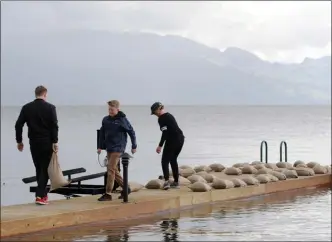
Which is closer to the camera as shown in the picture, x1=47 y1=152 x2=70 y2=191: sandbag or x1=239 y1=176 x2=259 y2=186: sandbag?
x1=47 y1=152 x2=70 y2=191: sandbag

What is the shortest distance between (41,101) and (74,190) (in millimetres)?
3338

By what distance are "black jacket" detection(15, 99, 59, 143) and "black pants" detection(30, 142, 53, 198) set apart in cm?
8

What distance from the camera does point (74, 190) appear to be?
681 inches

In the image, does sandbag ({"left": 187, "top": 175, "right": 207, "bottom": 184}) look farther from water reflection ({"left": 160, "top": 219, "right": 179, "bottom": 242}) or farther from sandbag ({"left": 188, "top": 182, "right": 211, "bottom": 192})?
water reflection ({"left": 160, "top": 219, "right": 179, "bottom": 242})

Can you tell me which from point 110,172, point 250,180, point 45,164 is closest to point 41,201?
point 45,164

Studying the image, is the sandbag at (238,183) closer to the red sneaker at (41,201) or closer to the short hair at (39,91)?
the red sneaker at (41,201)

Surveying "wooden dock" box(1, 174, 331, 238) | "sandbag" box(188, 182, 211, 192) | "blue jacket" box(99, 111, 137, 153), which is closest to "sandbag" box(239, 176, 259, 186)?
"wooden dock" box(1, 174, 331, 238)

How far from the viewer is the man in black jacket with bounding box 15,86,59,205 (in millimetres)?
14391

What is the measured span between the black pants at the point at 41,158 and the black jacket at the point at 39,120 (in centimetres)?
8

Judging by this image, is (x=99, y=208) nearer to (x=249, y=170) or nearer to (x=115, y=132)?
(x=115, y=132)

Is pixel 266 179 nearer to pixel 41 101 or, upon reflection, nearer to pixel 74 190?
pixel 74 190

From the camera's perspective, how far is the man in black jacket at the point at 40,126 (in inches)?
567

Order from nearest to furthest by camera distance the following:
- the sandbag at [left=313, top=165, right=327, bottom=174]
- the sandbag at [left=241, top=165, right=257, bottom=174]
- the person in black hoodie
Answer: the person in black hoodie, the sandbag at [left=241, top=165, right=257, bottom=174], the sandbag at [left=313, top=165, right=327, bottom=174]

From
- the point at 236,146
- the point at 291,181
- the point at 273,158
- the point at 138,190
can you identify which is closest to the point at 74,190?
the point at 138,190
